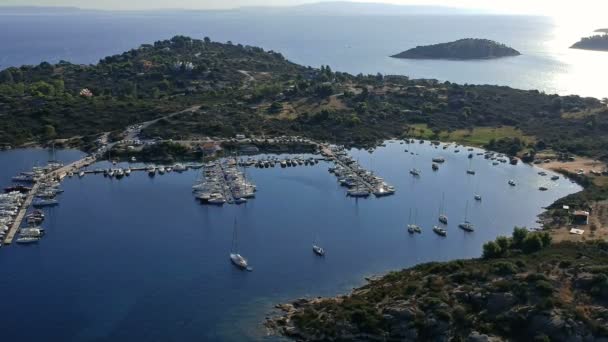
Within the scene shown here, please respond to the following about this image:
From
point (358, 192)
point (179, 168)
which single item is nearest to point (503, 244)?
point (358, 192)

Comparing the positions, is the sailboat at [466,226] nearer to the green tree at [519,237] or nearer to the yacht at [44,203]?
the green tree at [519,237]

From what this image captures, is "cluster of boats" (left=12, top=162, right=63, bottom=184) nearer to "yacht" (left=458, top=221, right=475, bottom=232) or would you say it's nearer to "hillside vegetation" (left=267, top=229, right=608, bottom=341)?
"hillside vegetation" (left=267, top=229, right=608, bottom=341)

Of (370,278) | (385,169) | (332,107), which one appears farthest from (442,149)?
(370,278)

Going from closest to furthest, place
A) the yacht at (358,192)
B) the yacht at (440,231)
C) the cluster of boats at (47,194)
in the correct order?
the yacht at (440,231) < the cluster of boats at (47,194) < the yacht at (358,192)

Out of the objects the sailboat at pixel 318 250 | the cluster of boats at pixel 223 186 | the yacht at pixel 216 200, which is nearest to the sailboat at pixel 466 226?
the sailboat at pixel 318 250

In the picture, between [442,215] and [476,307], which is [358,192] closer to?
[442,215]

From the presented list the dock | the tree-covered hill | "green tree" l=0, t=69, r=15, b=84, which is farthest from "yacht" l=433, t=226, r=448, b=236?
"green tree" l=0, t=69, r=15, b=84

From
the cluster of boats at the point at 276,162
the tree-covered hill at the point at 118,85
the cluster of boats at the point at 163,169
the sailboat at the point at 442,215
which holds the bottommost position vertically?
the sailboat at the point at 442,215
